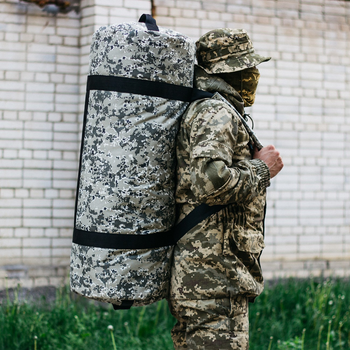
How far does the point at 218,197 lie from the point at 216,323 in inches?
22.6

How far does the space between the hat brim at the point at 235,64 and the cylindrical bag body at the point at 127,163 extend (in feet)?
0.61

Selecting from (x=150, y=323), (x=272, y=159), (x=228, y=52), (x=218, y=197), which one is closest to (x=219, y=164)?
(x=218, y=197)

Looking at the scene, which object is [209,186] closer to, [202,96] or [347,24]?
[202,96]

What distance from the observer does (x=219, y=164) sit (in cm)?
187

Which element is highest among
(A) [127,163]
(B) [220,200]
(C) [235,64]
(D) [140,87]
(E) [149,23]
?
(E) [149,23]

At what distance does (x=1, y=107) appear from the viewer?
13.5 ft

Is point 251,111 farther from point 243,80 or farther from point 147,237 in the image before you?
point 147,237

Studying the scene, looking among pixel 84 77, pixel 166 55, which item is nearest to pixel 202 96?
pixel 166 55

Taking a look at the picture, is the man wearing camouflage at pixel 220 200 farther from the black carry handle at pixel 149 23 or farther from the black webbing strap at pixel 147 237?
the black carry handle at pixel 149 23

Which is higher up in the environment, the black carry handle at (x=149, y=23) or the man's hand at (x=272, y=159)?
the black carry handle at (x=149, y=23)

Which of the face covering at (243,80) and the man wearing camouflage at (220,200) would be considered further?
the face covering at (243,80)

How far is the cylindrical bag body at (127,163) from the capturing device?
6.37 feet

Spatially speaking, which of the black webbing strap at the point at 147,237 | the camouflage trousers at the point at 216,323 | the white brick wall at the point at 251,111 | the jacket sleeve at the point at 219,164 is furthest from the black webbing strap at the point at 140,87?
the white brick wall at the point at 251,111

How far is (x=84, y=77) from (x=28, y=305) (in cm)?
208
